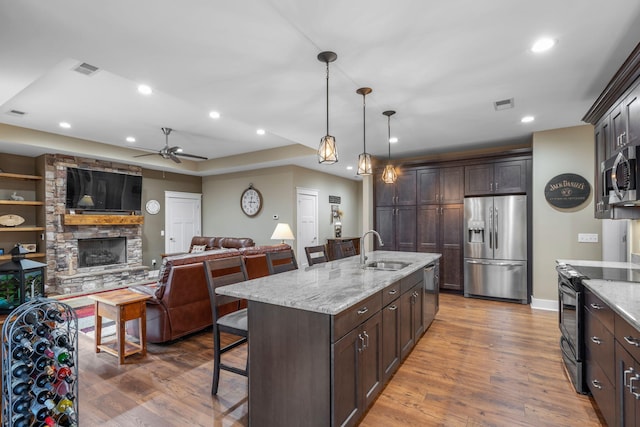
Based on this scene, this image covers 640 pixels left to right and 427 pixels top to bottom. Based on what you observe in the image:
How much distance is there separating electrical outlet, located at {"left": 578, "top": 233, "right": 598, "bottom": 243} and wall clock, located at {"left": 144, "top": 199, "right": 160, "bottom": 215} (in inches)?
326

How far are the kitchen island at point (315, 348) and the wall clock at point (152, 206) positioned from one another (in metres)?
6.46

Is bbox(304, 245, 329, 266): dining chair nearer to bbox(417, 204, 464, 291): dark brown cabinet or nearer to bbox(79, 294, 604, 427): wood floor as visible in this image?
bbox(79, 294, 604, 427): wood floor

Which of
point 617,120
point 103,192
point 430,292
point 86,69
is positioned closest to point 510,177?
point 617,120

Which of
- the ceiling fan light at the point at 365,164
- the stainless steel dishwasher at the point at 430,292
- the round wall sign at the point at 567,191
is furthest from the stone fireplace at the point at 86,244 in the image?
the round wall sign at the point at 567,191

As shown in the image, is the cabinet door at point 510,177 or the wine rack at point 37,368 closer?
the wine rack at point 37,368

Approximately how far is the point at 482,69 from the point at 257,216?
5893 mm

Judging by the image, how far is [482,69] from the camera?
108 inches

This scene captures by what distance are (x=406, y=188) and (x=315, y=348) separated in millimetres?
4651

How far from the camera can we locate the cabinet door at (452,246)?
540cm

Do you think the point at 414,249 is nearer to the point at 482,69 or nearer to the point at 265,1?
the point at 482,69

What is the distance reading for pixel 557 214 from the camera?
4449 mm

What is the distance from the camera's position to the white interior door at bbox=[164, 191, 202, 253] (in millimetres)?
7969

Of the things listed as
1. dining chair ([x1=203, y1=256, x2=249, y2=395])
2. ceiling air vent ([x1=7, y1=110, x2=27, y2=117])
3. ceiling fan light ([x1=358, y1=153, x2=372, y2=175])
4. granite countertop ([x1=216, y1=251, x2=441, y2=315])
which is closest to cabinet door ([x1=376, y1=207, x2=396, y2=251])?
ceiling fan light ([x1=358, y1=153, x2=372, y2=175])

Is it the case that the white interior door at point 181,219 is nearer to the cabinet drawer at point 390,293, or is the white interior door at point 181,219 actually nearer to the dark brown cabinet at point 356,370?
→ the cabinet drawer at point 390,293
